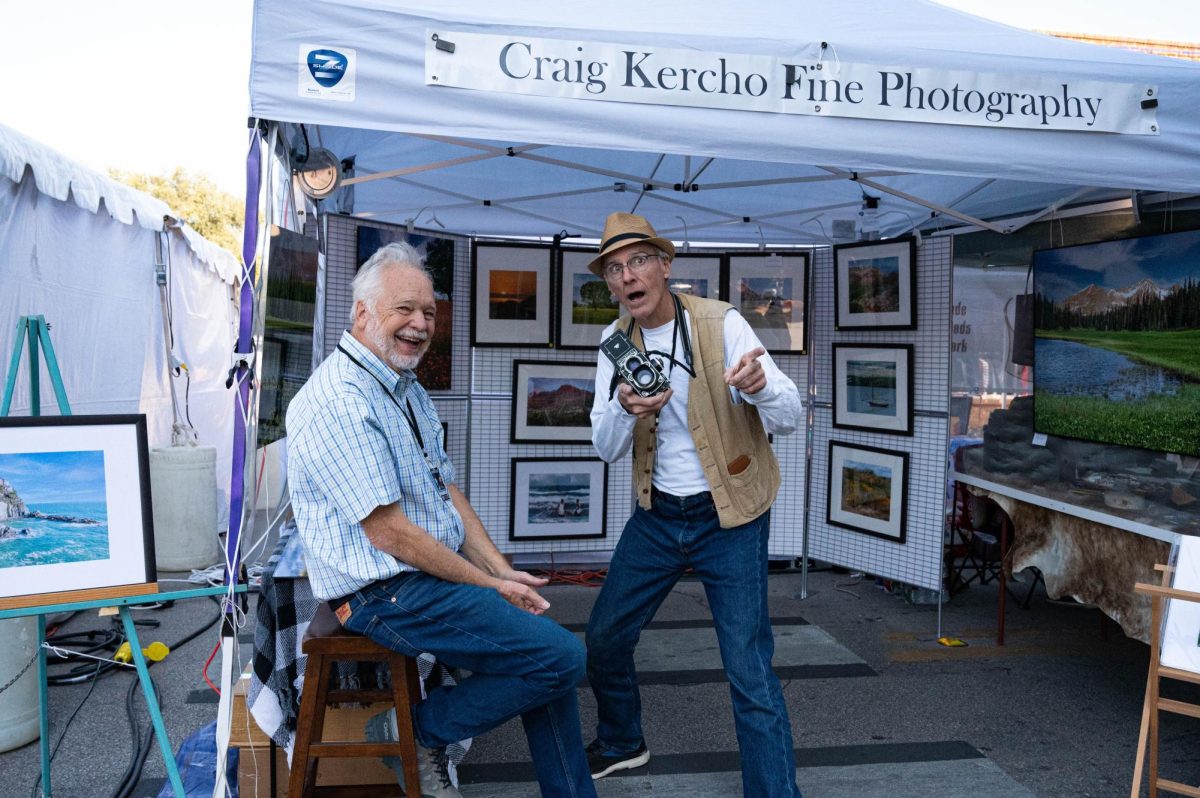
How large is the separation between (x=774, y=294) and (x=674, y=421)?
9.15ft

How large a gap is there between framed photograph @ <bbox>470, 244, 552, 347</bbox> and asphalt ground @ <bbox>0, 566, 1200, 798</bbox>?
169 cm

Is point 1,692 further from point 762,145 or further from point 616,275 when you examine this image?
point 762,145

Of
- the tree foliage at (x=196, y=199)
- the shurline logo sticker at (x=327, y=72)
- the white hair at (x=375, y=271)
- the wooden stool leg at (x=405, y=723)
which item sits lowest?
the wooden stool leg at (x=405, y=723)

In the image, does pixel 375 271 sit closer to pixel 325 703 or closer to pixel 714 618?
pixel 325 703

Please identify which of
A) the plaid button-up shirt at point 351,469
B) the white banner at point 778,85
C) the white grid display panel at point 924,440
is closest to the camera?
the plaid button-up shirt at point 351,469

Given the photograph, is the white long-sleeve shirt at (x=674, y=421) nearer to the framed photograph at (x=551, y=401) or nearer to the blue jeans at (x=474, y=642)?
the blue jeans at (x=474, y=642)

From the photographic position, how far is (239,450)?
7.98 ft

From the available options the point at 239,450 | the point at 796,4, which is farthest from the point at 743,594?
the point at 796,4

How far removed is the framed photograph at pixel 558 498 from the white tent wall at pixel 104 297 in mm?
2077

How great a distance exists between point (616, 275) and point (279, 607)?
1492mm

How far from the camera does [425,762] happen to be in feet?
8.68

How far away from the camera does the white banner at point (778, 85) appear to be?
246 cm

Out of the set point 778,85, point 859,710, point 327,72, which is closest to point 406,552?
point 327,72

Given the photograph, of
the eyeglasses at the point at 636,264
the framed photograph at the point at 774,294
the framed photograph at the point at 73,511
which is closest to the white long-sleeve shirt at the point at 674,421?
the eyeglasses at the point at 636,264
